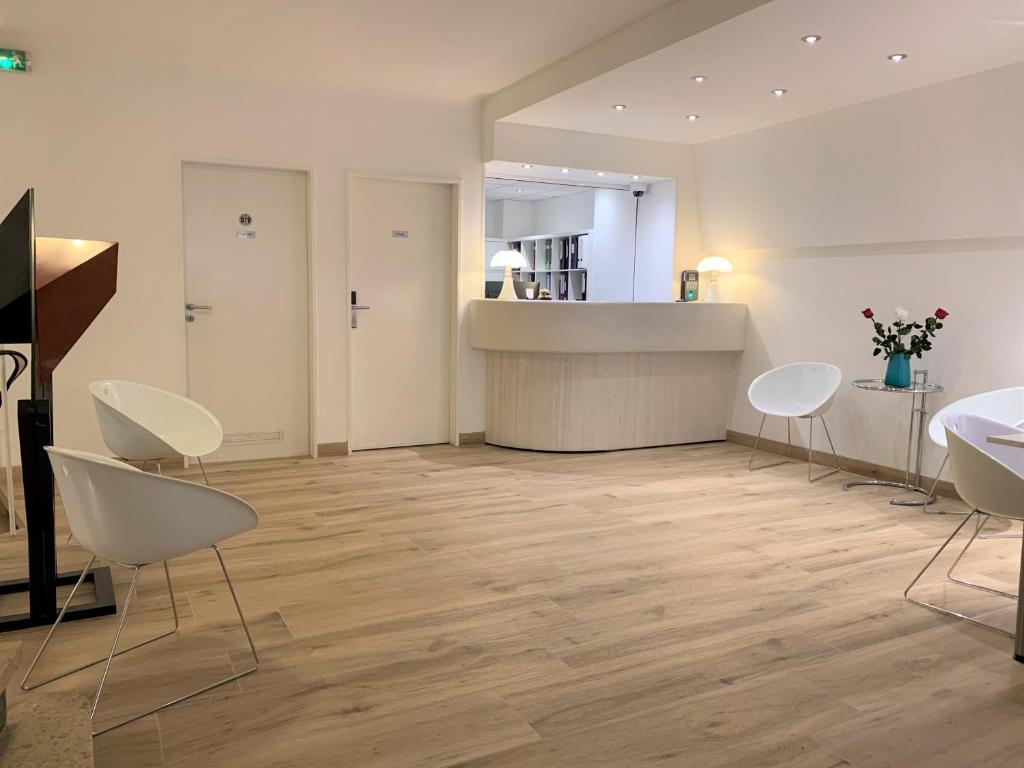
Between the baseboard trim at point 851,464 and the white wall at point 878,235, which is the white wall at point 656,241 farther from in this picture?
the baseboard trim at point 851,464

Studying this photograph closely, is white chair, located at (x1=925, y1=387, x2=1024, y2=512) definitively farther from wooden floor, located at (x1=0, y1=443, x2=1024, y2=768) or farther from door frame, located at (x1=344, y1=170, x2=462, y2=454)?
door frame, located at (x1=344, y1=170, x2=462, y2=454)

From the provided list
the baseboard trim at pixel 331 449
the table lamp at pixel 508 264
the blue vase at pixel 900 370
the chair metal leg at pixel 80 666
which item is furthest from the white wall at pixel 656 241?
the chair metal leg at pixel 80 666

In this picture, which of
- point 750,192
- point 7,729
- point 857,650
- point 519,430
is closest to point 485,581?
point 857,650

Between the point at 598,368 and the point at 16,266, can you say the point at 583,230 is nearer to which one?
the point at 598,368

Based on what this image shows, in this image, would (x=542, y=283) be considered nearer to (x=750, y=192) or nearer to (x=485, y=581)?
(x=750, y=192)

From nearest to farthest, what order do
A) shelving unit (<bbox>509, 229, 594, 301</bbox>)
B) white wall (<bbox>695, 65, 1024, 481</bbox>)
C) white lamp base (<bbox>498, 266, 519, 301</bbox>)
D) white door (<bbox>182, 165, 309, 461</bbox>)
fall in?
white wall (<bbox>695, 65, 1024, 481</bbox>)
white door (<bbox>182, 165, 309, 461</bbox>)
white lamp base (<bbox>498, 266, 519, 301</bbox>)
shelving unit (<bbox>509, 229, 594, 301</bbox>)

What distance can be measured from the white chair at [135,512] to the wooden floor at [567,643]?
1.39 feet

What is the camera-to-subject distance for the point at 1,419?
5.16m

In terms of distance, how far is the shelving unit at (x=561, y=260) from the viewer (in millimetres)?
9375

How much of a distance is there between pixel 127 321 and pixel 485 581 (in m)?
3.38

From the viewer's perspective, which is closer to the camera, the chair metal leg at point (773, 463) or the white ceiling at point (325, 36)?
the white ceiling at point (325, 36)

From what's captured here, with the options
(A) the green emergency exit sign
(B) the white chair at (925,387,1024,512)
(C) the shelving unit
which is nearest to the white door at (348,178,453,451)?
(A) the green emergency exit sign

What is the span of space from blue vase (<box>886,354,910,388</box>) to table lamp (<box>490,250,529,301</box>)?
2863 millimetres

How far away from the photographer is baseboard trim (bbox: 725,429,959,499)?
208 inches
